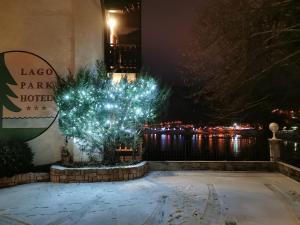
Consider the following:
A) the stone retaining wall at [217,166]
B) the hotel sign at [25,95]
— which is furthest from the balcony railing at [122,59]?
the stone retaining wall at [217,166]

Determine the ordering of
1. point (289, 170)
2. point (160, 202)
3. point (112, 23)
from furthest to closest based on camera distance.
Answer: point (112, 23), point (289, 170), point (160, 202)

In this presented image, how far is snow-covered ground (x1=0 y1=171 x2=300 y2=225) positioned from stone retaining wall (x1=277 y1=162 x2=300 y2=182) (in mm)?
268

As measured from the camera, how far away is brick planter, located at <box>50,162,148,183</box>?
36.2 feet

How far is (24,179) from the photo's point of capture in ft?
36.2

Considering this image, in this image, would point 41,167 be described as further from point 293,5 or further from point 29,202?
point 293,5

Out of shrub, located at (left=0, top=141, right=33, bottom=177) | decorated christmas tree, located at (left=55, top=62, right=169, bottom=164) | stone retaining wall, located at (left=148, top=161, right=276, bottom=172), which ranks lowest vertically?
stone retaining wall, located at (left=148, top=161, right=276, bottom=172)

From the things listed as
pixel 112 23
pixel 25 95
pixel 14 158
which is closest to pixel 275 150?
pixel 112 23

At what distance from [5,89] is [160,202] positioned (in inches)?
298

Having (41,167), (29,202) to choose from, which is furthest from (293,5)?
(41,167)

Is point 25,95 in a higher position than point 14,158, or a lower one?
higher

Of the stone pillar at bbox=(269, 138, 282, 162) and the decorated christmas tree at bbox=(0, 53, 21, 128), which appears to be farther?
the stone pillar at bbox=(269, 138, 282, 162)

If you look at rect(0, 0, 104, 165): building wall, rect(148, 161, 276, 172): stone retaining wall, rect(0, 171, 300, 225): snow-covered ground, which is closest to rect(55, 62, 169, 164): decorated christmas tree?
rect(0, 0, 104, 165): building wall

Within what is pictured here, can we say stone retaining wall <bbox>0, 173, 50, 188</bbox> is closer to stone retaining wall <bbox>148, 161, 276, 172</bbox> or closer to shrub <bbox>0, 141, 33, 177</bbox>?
shrub <bbox>0, 141, 33, 177</bbox>

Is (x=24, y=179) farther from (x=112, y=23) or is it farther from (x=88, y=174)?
(x=112, y=23)
